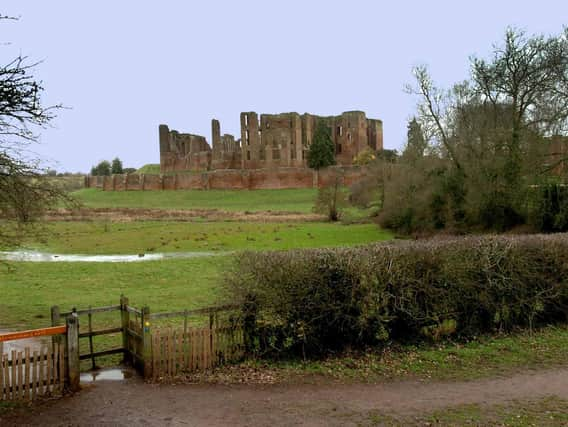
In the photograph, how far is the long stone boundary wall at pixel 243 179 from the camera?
7219 cm

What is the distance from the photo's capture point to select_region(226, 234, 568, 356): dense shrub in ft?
32.4

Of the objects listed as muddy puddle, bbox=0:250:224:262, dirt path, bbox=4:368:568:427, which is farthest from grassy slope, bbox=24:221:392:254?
dirt path, bbox=4:368:568:427

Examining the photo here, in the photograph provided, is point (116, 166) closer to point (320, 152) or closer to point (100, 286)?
point (320, 152)

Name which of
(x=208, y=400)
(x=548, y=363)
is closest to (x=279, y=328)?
(x=208, y=400)

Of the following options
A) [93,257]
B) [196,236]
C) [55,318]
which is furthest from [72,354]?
[196,236]

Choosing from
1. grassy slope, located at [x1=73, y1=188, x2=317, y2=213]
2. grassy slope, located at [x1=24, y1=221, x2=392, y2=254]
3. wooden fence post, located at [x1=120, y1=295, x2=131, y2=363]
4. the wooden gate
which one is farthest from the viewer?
grassy slope, located at [x1=73, y1=188, x2=317, y2=213]

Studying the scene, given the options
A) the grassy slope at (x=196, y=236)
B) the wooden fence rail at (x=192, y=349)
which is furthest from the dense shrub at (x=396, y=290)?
the grassy slope at (x=196, y=236)

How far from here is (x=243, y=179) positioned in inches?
2953

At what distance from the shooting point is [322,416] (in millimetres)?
7699

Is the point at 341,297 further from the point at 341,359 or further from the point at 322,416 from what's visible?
the point at 322,416

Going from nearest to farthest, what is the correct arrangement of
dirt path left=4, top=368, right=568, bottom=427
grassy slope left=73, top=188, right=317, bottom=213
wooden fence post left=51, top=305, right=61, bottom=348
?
1. dirt path left=4, top=368, right=568, bottom=427
2. wooden fence post left=51, top=305, right=61, bottom=348
3. grassy slope left=73, top=188, right=317, bottom=213

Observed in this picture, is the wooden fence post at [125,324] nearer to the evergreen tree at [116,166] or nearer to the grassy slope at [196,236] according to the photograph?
the grassy slope at [196,236]

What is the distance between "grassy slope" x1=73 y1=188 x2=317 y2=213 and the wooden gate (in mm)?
49065

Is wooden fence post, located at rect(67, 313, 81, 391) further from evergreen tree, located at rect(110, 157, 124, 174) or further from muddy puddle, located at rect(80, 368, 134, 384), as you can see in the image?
evergreen tree, located at rect(110, 157, 124, 174)
